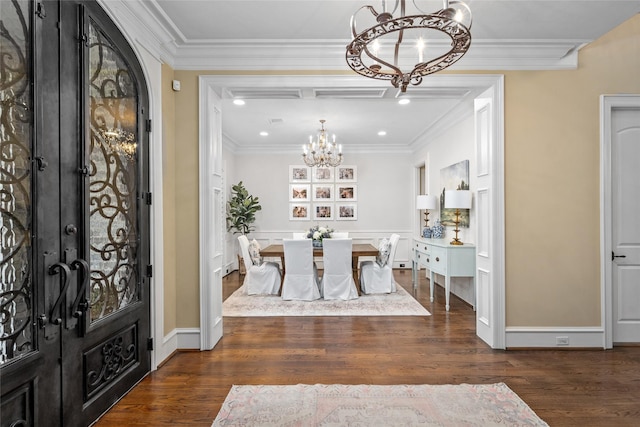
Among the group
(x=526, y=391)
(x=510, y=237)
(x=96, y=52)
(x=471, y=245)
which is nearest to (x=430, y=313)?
(x=471, y=245)

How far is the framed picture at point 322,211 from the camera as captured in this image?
794cm

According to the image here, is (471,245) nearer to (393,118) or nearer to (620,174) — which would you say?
(620,174)

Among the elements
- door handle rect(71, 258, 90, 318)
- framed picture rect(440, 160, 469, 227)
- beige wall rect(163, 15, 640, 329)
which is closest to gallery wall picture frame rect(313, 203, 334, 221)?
framed picture rect(440, 160, 469, 227)

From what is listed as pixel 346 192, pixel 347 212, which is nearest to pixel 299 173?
pixel 346 192

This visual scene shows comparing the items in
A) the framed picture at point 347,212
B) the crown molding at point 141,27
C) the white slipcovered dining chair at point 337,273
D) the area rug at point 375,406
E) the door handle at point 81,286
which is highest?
the crown molding at point 141,27

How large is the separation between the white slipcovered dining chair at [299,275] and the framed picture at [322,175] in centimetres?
320

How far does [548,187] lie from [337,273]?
2.89 m

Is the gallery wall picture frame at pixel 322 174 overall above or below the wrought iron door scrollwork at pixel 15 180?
above

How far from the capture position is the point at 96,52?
2.17 metres

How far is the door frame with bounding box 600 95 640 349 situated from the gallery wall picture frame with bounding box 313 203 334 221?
5.32 meters

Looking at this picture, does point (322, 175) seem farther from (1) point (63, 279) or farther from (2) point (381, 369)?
(1) point (63, 279)

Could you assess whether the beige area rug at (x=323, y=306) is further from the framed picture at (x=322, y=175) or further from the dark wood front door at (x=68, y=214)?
the framed picture at (x=322, y=175)

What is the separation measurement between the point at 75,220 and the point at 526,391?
10.4ft

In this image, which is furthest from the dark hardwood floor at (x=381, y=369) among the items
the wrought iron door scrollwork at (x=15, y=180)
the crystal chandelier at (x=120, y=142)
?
the crystal chandelier at (x=120, y=142)
